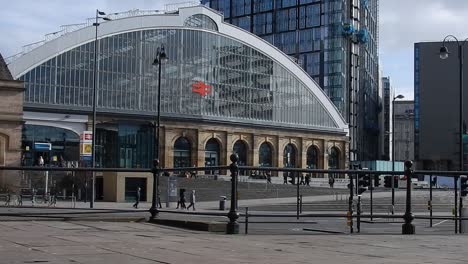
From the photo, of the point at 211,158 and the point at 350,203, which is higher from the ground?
the point at 211,158

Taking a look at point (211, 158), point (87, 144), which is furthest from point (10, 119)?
point (211, 158)

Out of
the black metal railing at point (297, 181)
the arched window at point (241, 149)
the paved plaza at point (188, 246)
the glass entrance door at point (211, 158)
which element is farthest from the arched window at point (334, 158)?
the paved plaza at point (188, 246)

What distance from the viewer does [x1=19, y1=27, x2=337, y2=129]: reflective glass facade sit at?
86375 millimetres

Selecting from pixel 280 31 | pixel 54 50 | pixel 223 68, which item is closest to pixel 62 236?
pixel 54 50

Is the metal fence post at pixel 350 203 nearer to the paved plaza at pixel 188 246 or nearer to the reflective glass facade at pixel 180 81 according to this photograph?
the paved plaza at pixel 188 246

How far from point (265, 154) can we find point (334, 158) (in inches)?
660

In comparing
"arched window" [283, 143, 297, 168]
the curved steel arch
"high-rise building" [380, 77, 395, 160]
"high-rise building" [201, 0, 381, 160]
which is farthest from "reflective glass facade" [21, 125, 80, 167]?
"high-rise building" [380, 77, 395, 160]

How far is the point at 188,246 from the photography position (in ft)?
33.1

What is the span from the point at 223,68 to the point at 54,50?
87.8 feet

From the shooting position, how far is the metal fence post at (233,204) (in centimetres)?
1267

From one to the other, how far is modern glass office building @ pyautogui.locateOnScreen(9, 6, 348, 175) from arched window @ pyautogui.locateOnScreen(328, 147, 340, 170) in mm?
588

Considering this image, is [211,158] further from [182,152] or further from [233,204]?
[233,204]

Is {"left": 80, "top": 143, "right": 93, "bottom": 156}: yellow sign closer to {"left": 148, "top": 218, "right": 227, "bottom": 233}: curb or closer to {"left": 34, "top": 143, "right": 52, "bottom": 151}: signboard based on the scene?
{"left": 34, "top": 143, "right": 52, "bottom": 151}: signboard

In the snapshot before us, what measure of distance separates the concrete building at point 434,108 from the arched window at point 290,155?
4464 cm
